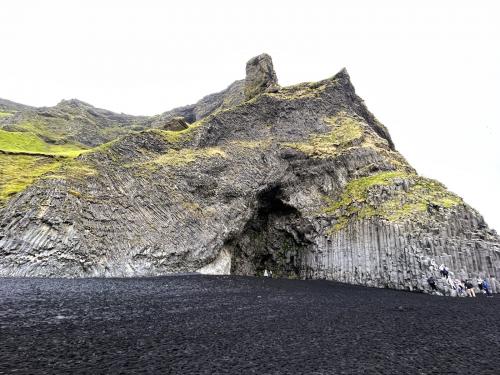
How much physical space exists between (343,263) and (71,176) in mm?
33815

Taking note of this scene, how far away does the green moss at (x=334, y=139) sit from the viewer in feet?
191

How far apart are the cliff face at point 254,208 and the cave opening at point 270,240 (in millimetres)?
204

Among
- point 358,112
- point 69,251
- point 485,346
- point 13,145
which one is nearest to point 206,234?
point 69,251

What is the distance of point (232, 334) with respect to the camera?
15773 millimetres

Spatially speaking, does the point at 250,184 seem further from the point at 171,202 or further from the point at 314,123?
the point at 314,123

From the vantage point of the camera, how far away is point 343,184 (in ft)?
182

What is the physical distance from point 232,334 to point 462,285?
28676 millimetres

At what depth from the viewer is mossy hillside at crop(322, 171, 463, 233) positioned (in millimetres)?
42250

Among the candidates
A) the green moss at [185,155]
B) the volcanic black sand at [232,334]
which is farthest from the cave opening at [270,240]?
the volcanic black sand at [232,334]

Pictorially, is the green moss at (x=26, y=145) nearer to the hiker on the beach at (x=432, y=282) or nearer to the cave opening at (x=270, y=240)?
the cave opening at (x=270, y=240)

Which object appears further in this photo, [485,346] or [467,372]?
[485,346]

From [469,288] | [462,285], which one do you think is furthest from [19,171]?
[469,288]

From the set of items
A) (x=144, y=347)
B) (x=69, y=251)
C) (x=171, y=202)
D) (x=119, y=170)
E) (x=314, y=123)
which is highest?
(x=314, y=123)

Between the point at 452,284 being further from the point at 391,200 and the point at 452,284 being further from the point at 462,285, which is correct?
the point at 391,200
